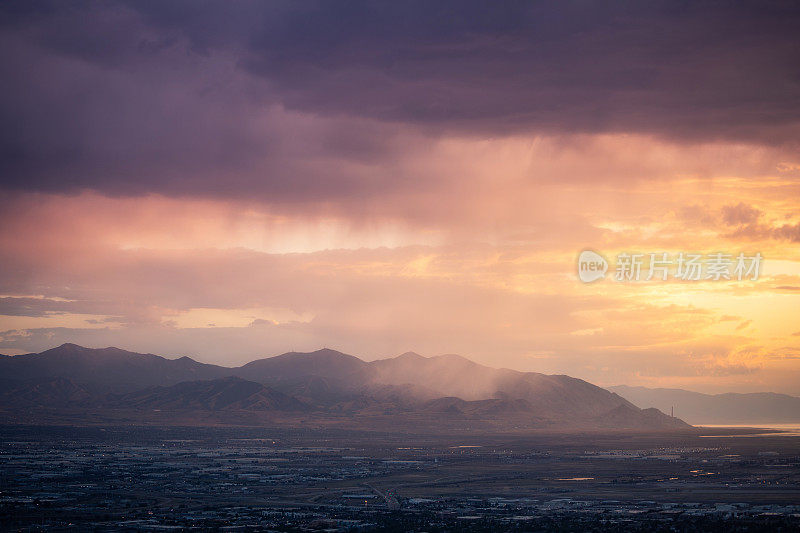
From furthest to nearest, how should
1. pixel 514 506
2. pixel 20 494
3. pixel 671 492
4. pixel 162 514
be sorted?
pixel 671 492, pixel 20 494, pixel 514 506, pixel 162 514

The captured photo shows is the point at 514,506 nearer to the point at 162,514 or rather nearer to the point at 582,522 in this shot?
the point at 582,522

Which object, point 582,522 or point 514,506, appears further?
point 514,506

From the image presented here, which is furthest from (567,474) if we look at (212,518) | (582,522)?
(212,518)

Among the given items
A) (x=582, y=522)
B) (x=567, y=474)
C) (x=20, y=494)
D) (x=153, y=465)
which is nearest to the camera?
(x=582, y=522)

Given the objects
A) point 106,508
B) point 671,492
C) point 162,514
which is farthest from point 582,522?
point 106,508

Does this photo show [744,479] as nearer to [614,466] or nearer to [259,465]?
[614,466]

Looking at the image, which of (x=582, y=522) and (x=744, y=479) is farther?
(x=744, y=479)

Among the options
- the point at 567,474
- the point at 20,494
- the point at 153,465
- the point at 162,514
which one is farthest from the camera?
the point at 153,465

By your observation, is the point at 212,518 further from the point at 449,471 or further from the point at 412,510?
the point at 449,471

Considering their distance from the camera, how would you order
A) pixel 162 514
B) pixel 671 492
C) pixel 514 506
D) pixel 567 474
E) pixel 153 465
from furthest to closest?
pixel 153 465
pixel 567 474
pixel 671 492
pixel 514 506
pixel 162 514
